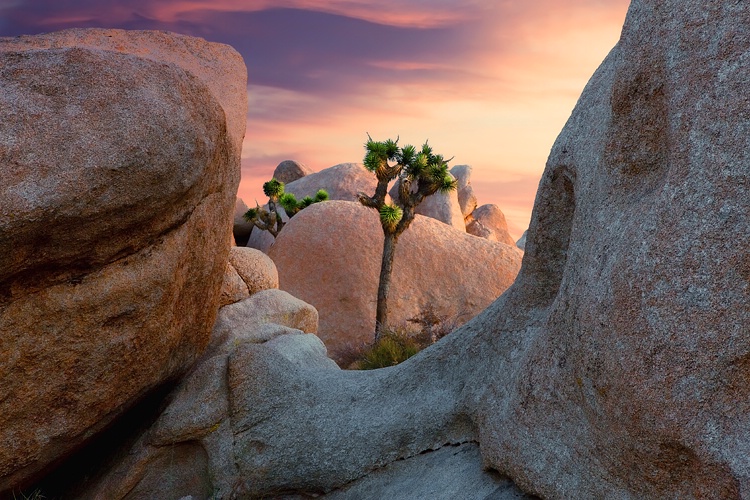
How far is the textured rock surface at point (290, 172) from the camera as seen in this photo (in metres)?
28.2

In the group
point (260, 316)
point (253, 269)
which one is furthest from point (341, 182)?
point (260, 316)

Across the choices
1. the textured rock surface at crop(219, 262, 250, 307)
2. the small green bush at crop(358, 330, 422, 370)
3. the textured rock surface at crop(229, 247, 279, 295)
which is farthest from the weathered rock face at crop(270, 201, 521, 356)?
the textured rock surface at crop(219, 262, 250, 307)

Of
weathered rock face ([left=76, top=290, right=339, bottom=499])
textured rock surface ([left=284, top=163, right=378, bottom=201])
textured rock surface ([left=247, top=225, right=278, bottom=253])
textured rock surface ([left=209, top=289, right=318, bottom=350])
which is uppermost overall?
textured rock surface ([left=284, top=163, right=378, bottom=201])

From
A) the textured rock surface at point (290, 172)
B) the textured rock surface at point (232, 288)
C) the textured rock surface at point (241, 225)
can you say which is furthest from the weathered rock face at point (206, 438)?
the textured rock surface at point (290, 172)

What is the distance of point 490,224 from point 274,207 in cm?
997

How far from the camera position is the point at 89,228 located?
5230 mm

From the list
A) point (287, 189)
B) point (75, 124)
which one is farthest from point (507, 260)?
point (75, 124)

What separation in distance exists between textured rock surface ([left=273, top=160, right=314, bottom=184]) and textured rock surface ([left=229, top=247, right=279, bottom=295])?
62.0 ft

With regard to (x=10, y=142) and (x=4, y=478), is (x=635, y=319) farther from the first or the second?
(x=4, y=478)

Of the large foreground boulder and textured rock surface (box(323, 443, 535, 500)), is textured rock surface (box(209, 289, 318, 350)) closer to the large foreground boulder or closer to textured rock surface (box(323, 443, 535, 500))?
textured rock surface (box(323, 443, 535, 500))

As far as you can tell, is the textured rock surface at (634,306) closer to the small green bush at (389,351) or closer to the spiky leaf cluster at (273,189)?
the small green bush at (389,351)

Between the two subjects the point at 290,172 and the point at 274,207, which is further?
the point at 290,172

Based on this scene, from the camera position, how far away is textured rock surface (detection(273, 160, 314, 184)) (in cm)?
2820

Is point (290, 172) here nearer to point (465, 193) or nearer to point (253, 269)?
point (465, 193)
